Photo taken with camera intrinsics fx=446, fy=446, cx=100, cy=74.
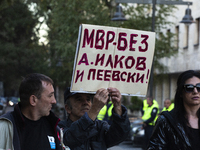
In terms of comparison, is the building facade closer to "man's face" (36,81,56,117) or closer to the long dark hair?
the long dark hair

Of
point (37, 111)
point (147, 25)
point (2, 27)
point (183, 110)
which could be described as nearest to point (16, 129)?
point (37, 111)

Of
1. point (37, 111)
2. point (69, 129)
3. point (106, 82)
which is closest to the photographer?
point (37, 111)

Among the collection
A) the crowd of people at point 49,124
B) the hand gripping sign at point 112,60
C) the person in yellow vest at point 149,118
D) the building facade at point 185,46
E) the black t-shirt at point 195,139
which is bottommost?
the person in yellow vest at point 149,118

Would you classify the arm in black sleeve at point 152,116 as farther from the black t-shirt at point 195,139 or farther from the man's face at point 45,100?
the man's face at point 45,100

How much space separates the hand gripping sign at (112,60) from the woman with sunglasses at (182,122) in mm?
363

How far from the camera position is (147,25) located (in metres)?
24.1

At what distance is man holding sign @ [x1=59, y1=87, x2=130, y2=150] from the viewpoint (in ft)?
12.4

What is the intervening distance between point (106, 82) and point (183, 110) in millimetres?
749

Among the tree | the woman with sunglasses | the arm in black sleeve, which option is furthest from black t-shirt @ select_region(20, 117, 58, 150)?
the tree

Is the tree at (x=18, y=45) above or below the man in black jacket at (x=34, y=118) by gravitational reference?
above

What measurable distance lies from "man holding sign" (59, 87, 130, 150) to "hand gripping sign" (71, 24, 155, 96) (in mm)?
156

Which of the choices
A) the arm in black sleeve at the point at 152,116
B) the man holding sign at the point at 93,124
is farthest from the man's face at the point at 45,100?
the arm in black sleeve at the point at 152,116

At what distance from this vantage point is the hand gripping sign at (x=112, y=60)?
158 inches

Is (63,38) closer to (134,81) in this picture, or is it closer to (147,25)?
(147,25)
